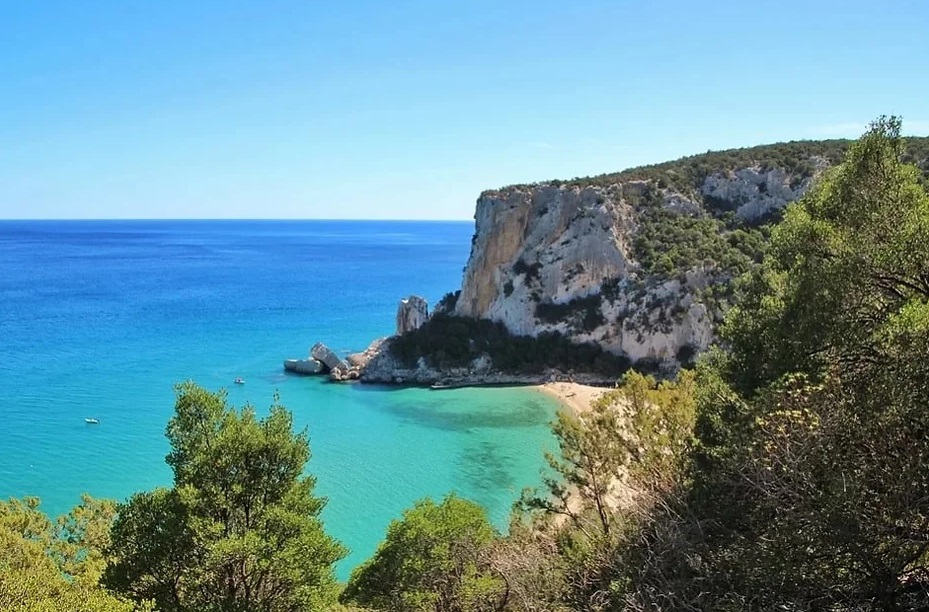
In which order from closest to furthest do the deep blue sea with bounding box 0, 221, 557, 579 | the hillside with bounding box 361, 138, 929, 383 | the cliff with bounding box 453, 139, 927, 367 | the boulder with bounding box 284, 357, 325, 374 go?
the deep blue sea with bounding box 0, 221, 557, 579
the cliff with bounding box 453, 139, 927, 367
the hillside with bounding box 361, 138, 929, 383
the boulder with bounding box 284, 357, 325, 374

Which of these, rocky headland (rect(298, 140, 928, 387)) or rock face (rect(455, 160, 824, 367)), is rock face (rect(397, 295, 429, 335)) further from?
rock face (rect(455, 160, 824, 367))

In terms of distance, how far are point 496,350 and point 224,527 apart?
37780 mm

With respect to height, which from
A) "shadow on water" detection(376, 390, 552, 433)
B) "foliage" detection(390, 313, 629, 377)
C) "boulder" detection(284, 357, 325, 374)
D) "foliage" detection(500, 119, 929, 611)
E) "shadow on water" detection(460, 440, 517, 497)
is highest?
"foliage" detection(500, 119, 929, 611)

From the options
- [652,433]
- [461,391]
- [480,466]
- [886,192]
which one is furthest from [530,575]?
[461,391]

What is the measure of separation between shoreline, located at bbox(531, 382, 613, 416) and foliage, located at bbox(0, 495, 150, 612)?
27.9m

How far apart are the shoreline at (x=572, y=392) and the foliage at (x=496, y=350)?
8.62ft

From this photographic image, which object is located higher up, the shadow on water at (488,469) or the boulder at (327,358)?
the boulder at (327,358)

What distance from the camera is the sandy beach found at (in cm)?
3909

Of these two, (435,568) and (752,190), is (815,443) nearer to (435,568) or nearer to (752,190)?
(435,568)

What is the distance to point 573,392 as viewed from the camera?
136ft

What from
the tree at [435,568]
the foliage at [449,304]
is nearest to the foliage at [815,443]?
the tree at [435,568]

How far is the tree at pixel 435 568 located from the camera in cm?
1155

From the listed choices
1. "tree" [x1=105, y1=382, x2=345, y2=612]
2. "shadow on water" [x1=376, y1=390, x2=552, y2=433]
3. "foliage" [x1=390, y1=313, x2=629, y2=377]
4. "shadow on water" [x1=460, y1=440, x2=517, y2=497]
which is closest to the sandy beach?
"shadow on water" [x1=376, y1=390, x2=552, y2=433]

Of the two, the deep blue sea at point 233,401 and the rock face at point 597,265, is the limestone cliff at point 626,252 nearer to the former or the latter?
the rock face at point 597,265
